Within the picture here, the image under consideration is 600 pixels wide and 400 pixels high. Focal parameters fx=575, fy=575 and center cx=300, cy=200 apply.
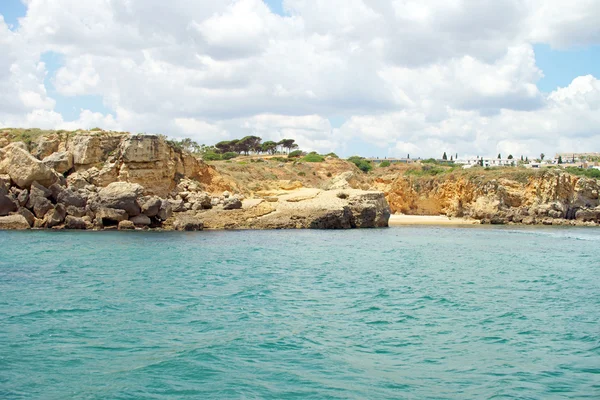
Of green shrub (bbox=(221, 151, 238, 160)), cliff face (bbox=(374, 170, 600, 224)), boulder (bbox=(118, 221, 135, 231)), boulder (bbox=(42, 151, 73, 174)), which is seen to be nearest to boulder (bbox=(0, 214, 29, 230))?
boulder (bbox=(118, 221, 135, 231))

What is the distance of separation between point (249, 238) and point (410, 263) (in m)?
11.3

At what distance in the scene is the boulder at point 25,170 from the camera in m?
34.8

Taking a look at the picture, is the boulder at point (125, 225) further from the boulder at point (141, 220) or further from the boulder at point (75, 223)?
the boulder at point (75, 223)

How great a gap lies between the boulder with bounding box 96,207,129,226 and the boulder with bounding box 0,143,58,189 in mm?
4104

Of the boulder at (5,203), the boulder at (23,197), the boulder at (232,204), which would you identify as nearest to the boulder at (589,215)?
the boulder at (232,204)

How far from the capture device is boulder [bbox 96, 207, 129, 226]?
3447cm

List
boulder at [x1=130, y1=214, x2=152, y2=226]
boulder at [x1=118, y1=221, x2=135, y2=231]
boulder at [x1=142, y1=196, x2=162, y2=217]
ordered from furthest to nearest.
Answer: boulder at [x1=142, y1=196, x2=162, y2=217] < boulder at [x1=130, y1=214, x2=152, y2=226] < boulder at [x1=118, y1=221, x2=135, y2=231]

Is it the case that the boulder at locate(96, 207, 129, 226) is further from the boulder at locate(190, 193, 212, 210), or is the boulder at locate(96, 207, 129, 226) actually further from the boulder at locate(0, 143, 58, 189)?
the boulder at locate(190, 193, 212, 210)

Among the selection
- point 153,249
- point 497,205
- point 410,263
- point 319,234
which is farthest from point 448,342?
point 497,205

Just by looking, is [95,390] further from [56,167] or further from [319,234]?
[56,167]

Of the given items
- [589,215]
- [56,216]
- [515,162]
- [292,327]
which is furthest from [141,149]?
[515,162]

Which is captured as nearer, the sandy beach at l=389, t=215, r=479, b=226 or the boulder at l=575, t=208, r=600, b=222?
the sandy beach at l=389, t=215, r=479, b=226

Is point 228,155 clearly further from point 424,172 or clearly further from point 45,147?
point 45,147

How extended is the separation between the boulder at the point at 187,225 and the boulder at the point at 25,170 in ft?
27.0
